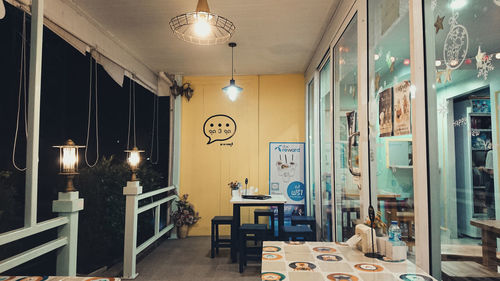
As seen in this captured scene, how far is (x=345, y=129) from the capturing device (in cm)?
324

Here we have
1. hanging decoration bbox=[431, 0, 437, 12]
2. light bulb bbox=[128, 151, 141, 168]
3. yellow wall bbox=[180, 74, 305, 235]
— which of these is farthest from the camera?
yellow wall bbox=[180, 74, 305, 235]

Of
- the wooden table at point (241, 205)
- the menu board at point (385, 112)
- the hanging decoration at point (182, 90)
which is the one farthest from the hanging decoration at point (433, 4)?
the hanging decoration at point (182, 90)

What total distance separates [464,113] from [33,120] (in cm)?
253

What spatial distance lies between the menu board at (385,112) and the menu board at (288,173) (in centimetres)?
365

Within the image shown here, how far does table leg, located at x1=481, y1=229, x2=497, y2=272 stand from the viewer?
1.10m

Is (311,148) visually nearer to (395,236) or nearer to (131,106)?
(131,106)

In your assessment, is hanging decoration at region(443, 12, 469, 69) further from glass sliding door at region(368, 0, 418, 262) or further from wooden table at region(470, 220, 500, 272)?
wooden table at region(470, 220, 500, 272)

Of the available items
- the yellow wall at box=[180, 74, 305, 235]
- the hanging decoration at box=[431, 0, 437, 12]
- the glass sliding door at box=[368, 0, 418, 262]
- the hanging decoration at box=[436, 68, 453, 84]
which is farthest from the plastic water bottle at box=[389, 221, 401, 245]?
the yellow wall at box=[180, 74, 305, 235]

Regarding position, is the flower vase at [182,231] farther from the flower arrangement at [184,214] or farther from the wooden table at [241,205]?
the wooden table at [241,205]

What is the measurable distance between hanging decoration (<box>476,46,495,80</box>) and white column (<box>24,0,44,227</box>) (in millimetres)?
2561

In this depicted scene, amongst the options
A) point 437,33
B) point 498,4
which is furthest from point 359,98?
point 498,4

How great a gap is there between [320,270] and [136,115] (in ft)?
14.0

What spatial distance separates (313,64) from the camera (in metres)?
5.01

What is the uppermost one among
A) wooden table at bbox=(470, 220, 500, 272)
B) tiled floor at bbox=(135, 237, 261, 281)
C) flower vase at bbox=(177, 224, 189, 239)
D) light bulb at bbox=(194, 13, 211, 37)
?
light bulb at bbox=(194, 13, 211, 37)
